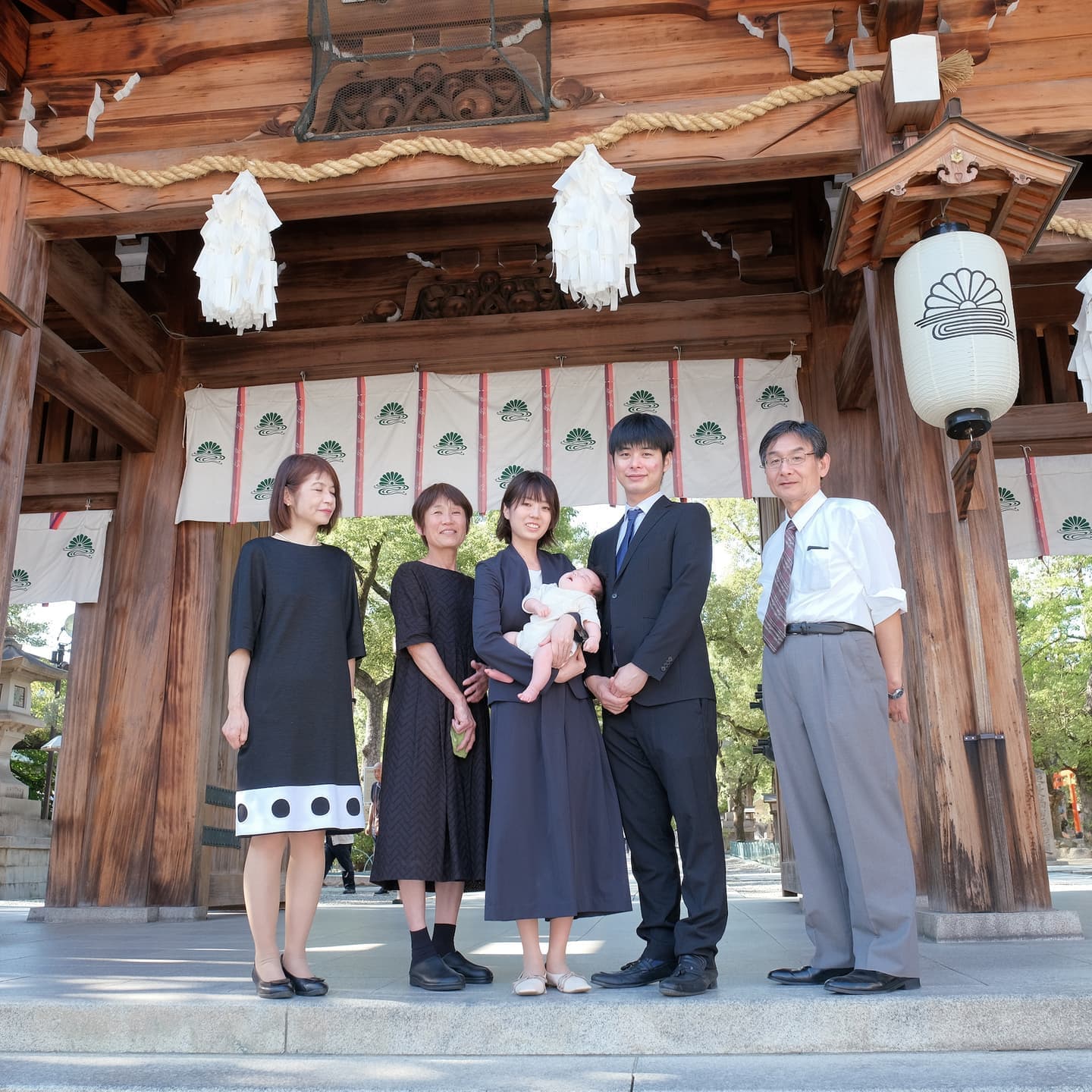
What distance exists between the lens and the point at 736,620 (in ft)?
69.3

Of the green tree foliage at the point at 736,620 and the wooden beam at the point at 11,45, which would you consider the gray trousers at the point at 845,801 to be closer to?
the wooden beam at the point at 11,45

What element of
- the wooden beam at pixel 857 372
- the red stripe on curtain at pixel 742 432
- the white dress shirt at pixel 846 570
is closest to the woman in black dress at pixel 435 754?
the white dress shirt at pixel 846 570

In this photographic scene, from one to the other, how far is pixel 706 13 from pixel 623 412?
237 cm

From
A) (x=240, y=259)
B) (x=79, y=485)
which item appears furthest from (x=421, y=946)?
(x=79, y=485)

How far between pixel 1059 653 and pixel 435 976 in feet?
65.4

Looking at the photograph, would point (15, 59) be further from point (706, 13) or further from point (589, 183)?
point (706, 13)

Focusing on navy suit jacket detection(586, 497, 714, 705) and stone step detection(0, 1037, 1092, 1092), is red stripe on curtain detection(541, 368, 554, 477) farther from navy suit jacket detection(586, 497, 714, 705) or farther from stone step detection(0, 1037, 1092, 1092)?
stone step detection(0, 1037, 1092, 1092)

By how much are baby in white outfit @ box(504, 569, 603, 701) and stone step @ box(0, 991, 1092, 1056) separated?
841 mm

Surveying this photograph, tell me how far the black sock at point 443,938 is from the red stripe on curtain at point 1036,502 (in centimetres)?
528

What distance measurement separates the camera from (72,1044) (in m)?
2.57

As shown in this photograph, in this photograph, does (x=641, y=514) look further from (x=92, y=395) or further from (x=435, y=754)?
(x=92, y=395)

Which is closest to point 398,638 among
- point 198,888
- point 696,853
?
point 696,853

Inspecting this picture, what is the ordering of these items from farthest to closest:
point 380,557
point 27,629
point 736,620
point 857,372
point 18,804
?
point 27,629
point 736,620
point 380,557
point 18,804
point 857,372

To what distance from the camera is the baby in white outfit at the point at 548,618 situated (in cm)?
280
